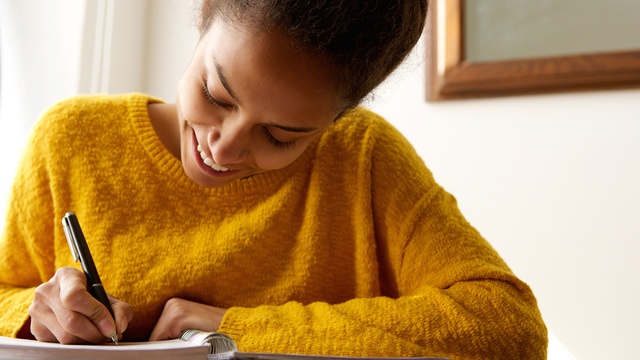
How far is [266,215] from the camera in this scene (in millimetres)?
837

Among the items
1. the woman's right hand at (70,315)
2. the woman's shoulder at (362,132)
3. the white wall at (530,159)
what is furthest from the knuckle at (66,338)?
the white wall at (530,159)

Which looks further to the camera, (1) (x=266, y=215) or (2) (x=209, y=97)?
(1) (x=266, y=215)

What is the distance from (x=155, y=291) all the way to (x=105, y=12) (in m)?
0.67

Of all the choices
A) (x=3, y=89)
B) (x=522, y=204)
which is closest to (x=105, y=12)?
(x=3, y=89)

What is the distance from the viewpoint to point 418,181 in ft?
2.87

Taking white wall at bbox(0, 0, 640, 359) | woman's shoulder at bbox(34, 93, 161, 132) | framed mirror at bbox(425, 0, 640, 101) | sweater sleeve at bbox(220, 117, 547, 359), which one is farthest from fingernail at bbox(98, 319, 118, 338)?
framed mirror at bbox(425, 0, 640, 101)

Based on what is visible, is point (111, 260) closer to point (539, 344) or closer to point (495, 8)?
point (539, 344)

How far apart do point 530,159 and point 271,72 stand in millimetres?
781

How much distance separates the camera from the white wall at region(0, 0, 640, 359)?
1.18 metres

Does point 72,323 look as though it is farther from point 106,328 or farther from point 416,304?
point 416,304

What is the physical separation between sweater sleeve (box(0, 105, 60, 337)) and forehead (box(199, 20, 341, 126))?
299 mm

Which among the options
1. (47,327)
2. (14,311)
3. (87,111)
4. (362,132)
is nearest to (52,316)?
(47,327)

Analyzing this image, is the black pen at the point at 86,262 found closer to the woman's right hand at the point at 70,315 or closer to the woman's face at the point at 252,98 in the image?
the woman's right hand at the point at 70,315

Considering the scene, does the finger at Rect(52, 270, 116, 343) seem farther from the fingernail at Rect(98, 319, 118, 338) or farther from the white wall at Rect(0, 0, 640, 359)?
the white wall at Rect(0, 0, 640, 359)
